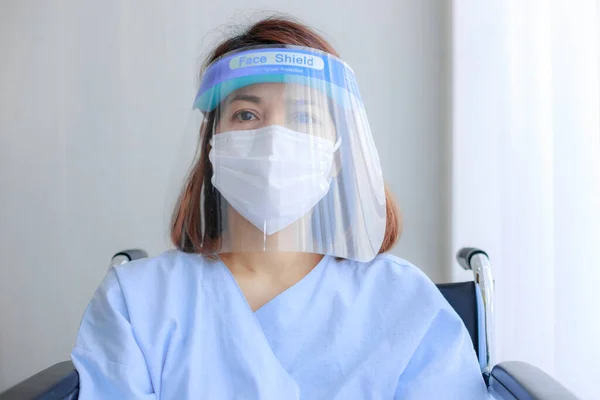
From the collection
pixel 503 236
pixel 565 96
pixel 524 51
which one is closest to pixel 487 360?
pixel 503 236

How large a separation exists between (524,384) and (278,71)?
0.53 metres

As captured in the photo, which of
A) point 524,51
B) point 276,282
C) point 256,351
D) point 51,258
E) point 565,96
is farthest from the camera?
point 51,258

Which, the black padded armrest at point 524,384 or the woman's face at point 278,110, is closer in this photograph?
Answer: the black padded armrest at point 524,384

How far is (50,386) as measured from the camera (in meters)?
0.61

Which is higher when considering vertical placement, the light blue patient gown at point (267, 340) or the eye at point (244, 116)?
the eye at point (244, 116)

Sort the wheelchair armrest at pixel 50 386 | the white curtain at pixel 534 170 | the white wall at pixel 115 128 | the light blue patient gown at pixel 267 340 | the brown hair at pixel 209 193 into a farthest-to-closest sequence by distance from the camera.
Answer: the white wall at pixel 115 128
the white curtain at pixel 534 170
the brown hair at pixel 209 193
the light blue patient gown at pixel 267 340
the wheelchair armrest at pixel 50 386

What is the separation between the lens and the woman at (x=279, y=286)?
0.70 meters

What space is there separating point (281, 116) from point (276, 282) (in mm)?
262

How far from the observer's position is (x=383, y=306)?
31.3 inches

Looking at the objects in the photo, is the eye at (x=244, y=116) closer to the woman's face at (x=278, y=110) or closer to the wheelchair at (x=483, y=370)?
the woman's face at (x=278, y=110)

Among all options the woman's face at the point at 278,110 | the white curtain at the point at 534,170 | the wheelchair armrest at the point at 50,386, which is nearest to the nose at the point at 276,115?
the woman's face at the point at 278,110

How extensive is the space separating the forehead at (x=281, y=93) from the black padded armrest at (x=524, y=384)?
451 millimetres

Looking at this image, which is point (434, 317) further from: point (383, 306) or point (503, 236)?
point (503, 236)

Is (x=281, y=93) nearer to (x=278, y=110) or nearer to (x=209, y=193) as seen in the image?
(x=278, y=110)
